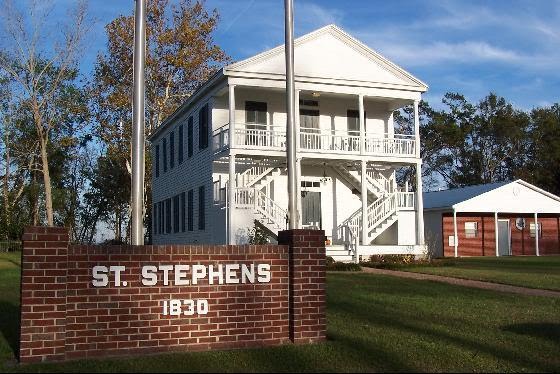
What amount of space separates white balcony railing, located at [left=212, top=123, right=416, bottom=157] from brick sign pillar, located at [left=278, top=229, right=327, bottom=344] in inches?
577

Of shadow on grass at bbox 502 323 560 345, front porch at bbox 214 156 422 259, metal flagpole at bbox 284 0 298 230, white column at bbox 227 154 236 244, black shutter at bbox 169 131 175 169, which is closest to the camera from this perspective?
shadow on grass at bbox 502 323 560 345

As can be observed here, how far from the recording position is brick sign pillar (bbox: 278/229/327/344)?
8.24 metres

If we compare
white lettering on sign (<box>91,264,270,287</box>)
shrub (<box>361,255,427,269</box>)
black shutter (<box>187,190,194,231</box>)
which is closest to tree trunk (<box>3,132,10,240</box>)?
black shutter (<box>187,190,194,231</box>)

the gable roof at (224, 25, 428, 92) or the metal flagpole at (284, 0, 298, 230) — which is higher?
the gable roof at (224, 25, 428, 92)

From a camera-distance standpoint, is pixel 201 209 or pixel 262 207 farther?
pixel 201 209

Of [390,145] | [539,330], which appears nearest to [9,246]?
[390,145]

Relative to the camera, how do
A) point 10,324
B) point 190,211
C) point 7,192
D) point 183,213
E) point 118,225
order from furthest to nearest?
point 118,225 → point 7,192 → point 183,213 → point 190,211 → point 10,324

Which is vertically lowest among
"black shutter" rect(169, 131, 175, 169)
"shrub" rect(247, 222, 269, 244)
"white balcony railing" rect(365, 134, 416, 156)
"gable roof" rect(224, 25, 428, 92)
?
"shrub" rect(247, 222, 269, 244)

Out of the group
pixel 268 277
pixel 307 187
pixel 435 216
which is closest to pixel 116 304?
pixel 268 277

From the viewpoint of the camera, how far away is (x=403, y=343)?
816cm

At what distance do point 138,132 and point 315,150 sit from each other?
15.7 meters

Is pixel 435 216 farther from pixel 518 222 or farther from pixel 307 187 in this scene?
pixel 307 187

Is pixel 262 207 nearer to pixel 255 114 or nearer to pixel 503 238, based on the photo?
A: pixel 255 114

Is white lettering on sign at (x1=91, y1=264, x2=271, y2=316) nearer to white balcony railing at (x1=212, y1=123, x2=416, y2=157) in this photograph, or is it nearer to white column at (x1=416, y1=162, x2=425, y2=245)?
white balcony railing at (x1=212, y1=123, x2=416, y2=157)
